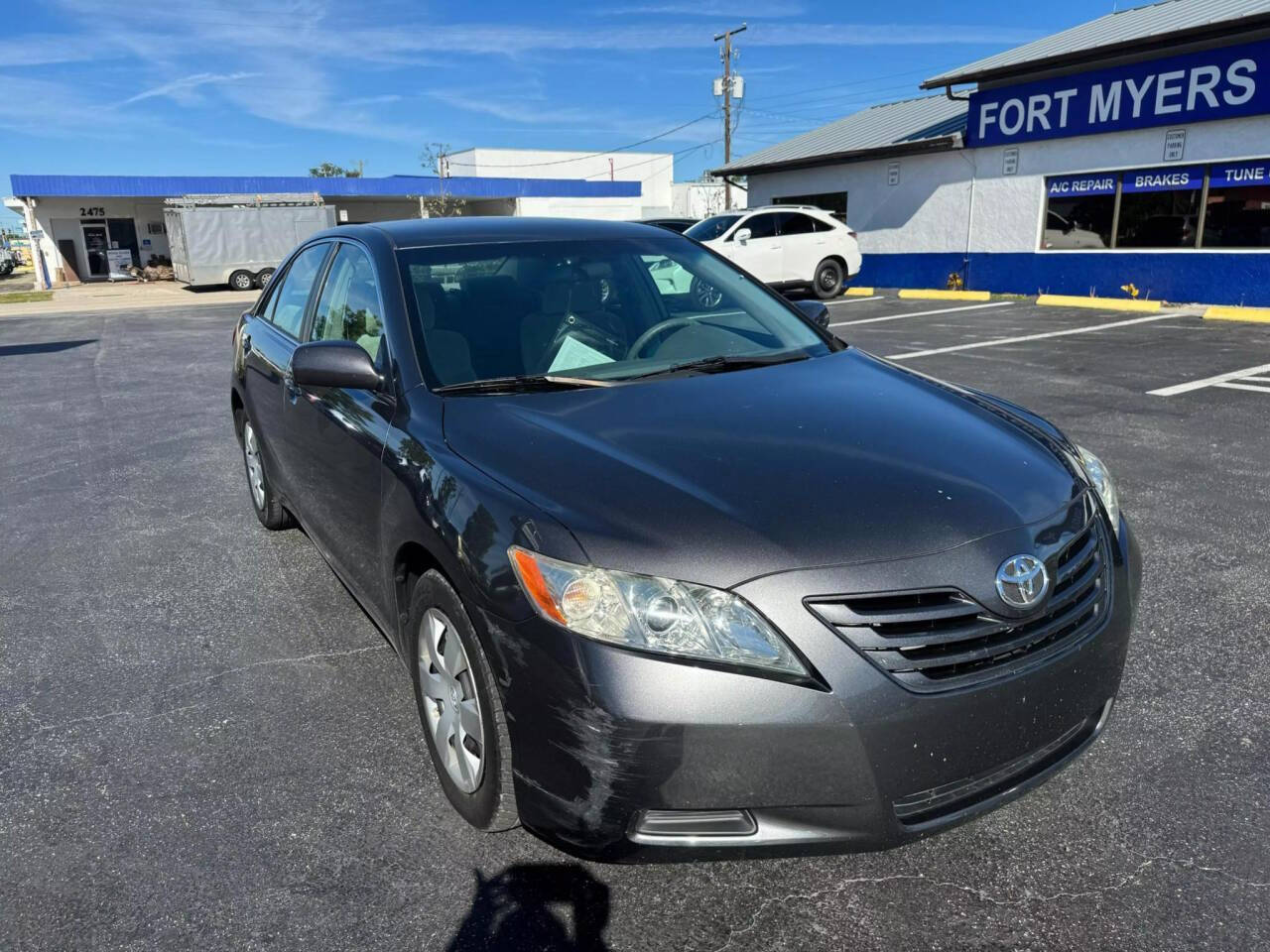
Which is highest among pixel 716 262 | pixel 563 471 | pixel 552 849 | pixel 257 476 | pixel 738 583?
pixel 716 262

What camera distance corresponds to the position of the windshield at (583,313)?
10.2 ft

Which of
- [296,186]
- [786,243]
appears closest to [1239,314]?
[786,243]

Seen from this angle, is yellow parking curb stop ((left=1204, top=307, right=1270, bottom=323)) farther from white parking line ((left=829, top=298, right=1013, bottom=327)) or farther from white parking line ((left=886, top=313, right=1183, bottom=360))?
white parking line ((left=829, top=298, right=1013, bottom=327))

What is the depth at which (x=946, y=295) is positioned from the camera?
715 inches

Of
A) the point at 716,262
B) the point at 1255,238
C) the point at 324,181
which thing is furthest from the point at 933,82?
the point at 324,181

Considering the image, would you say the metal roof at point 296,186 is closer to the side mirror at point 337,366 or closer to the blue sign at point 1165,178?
the blue sign at point 1165,178

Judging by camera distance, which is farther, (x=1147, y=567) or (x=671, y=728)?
(x=1147, y=567)

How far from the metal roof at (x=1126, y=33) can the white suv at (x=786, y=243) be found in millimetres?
3596

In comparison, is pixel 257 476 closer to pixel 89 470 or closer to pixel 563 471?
pixel 89 470

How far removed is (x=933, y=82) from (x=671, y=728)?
18850mm

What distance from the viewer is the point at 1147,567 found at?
13.6 ft

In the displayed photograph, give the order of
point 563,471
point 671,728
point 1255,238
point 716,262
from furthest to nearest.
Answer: point 1255,238 < point 716,262 < point 563,471 < point 671,728

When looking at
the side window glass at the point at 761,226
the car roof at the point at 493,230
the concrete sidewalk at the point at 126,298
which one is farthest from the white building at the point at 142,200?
the car roof at the point at 493,230

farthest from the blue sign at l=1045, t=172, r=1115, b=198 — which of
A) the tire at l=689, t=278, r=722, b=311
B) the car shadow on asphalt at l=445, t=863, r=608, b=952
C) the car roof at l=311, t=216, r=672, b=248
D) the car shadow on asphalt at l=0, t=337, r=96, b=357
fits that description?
the car shadow on asphalt at l=0, t=337, r=96, b=357
